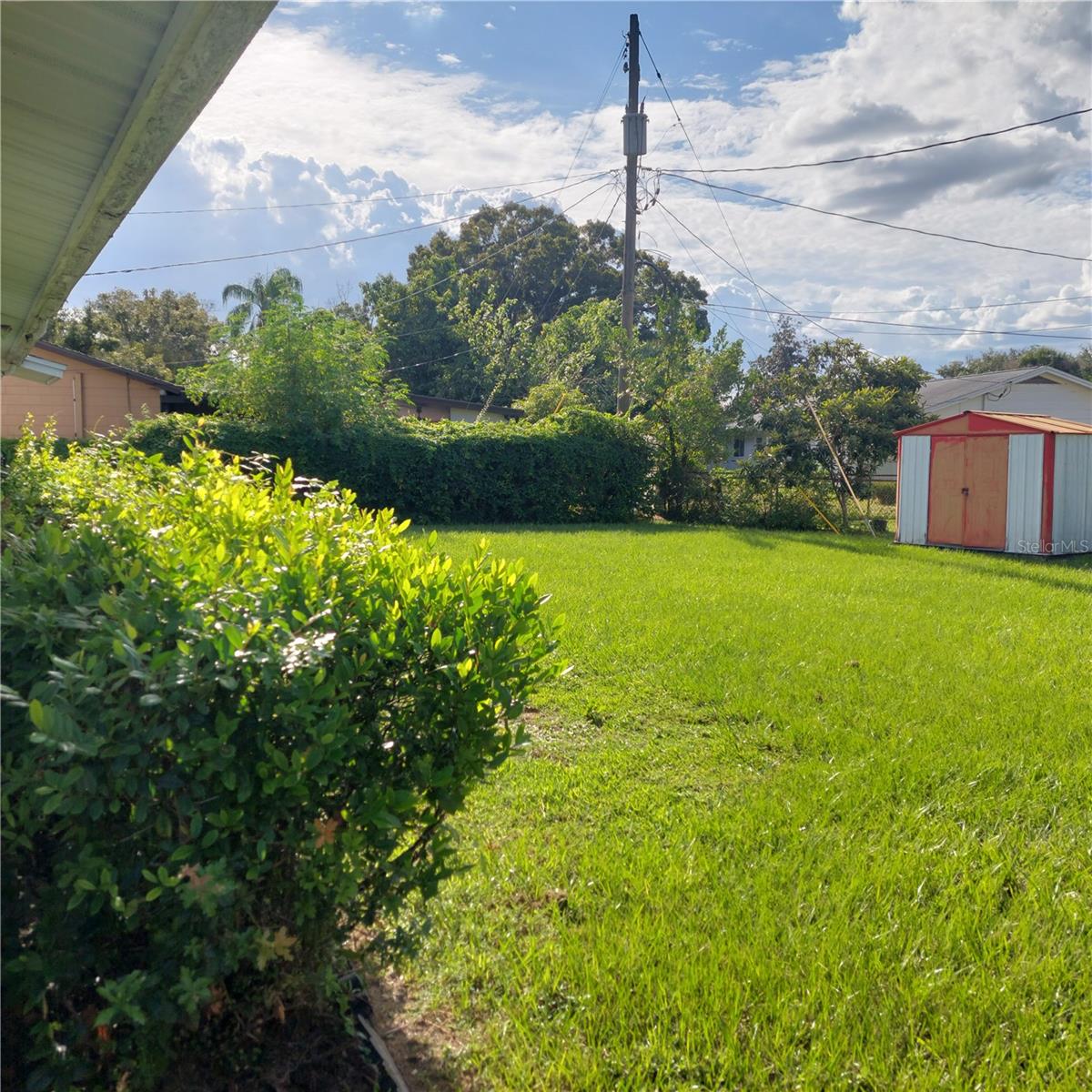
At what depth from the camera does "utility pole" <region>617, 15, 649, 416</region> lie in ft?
67.0

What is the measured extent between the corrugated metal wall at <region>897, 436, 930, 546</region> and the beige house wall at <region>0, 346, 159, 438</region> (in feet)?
56.8

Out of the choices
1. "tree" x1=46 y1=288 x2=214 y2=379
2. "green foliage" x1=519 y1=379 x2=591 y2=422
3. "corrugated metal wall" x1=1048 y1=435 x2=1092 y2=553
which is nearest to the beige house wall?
"green foliage" x1=519 y1=379 x2=591 y2=422

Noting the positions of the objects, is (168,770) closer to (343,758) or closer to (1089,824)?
(343,758)

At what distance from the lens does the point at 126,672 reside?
5.92 feet

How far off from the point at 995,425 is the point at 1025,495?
4.26ft

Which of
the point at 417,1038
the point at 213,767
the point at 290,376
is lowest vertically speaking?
the point at 417,1038

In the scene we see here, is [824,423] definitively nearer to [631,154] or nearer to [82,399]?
[631,154]

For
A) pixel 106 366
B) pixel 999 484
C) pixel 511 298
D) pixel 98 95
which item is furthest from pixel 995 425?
pixel 511 298

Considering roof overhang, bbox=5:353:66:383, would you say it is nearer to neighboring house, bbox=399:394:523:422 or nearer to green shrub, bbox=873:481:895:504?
neighboring house, bbox=399:394:523:422

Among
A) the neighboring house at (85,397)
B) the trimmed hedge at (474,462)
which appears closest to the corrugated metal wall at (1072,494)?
the trimmed hedge at (474,462)

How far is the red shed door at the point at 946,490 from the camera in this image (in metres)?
15.4

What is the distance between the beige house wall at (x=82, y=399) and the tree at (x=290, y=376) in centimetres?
627

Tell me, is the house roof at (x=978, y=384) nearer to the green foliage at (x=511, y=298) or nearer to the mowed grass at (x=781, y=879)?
the green foliage at (x=511, y=298)

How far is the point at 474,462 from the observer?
1833 centimetres
